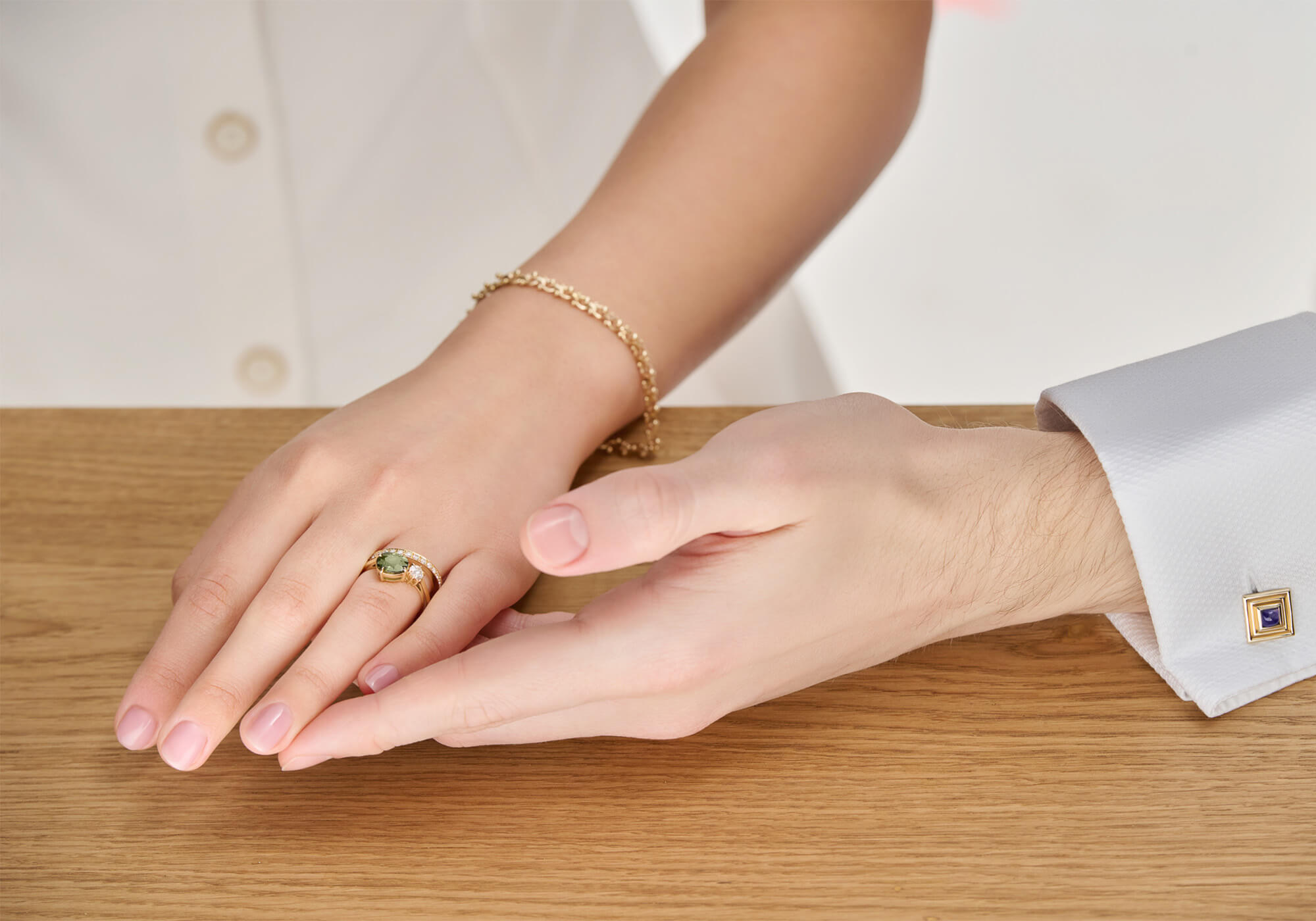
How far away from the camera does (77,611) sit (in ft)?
1.73

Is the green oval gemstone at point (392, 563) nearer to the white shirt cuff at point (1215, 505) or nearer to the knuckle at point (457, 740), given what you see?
the knuckle at point (457, 740)

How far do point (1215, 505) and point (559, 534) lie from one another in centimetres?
31

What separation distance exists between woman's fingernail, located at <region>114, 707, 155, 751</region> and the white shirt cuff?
437 mm

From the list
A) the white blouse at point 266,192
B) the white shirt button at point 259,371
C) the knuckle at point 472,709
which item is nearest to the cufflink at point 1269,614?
the knuckle at point 472,709

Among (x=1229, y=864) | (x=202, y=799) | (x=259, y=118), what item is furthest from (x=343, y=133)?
(x=1229, y=864)

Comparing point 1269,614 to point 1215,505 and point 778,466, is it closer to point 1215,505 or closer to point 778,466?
point 1215,505

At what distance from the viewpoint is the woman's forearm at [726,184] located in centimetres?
64

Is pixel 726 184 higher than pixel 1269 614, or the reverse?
pixel 726 184

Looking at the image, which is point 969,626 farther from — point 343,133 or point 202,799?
point 343,133

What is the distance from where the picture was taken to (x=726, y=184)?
2.23ft

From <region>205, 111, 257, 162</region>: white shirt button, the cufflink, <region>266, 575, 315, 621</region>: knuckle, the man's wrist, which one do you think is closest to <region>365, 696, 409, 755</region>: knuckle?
<region>266, 575, 315, 621</region>: knuckle

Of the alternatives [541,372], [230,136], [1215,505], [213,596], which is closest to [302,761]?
[213,596]

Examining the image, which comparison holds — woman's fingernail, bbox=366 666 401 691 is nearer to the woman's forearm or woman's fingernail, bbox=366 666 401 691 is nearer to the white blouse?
the woman's forearm

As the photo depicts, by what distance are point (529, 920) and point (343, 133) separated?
2.85 feet
